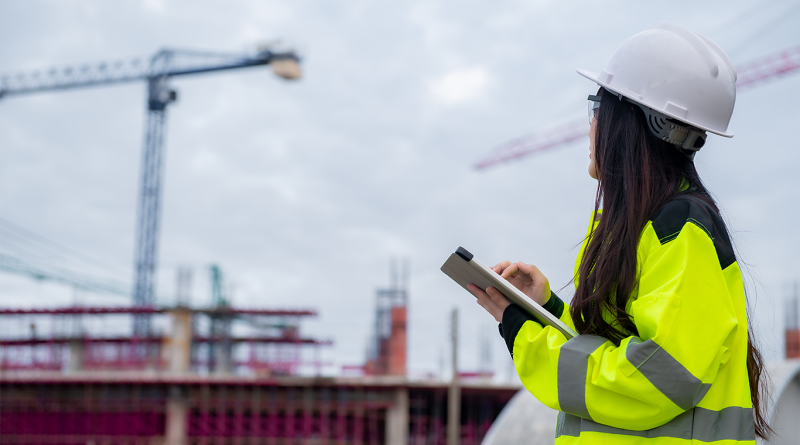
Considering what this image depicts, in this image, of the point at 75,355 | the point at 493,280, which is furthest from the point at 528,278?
the point at 75,355

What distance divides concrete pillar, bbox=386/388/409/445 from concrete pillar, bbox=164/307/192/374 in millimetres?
7574

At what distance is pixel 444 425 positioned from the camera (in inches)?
937

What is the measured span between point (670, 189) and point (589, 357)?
1.57 feet

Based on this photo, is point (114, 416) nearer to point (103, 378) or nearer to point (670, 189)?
point (103, 378)

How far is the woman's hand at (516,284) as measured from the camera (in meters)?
1.66

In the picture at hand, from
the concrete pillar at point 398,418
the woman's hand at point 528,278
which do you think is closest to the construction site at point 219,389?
the concrete pillar at point 398,418

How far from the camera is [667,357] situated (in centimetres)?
135

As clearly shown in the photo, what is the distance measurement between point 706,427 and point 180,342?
80.4 feet

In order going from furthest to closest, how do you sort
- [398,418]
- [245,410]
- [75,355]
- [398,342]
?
[75,355] < [245,410] < [398,342] < [398,418]

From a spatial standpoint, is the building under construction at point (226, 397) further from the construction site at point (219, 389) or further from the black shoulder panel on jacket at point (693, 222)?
the black shoulder panel on jacket at point (693, 222)

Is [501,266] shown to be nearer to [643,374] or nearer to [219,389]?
[643,374]

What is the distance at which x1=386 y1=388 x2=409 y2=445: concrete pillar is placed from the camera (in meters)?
22.4

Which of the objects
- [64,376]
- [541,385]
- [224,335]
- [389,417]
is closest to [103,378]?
[64,376]

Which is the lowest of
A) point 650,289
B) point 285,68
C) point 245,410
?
point 245,410
